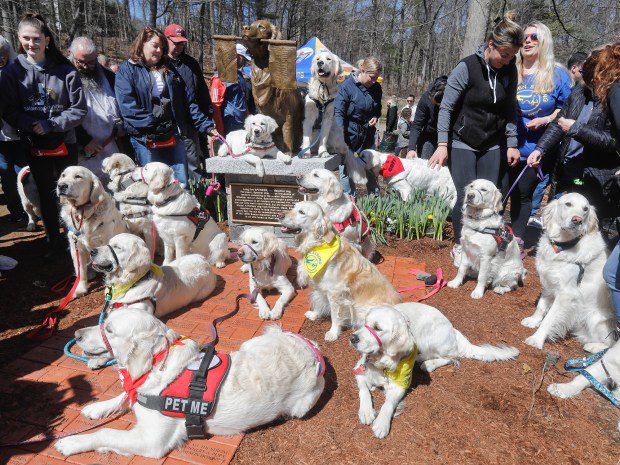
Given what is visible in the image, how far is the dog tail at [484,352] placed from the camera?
128 inches

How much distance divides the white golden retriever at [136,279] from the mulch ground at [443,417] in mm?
294

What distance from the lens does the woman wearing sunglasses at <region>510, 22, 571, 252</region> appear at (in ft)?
15.3

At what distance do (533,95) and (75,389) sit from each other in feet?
18.5

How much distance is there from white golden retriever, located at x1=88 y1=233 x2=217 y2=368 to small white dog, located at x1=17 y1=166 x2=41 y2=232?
2.74m

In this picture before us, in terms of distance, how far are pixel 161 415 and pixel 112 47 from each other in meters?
35.1

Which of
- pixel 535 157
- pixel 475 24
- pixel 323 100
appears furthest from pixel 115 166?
pixel 475 24

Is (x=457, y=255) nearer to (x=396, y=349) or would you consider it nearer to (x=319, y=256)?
(x=319, y=256)

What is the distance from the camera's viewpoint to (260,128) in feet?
17.0

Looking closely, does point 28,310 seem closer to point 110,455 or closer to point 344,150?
point 110,455

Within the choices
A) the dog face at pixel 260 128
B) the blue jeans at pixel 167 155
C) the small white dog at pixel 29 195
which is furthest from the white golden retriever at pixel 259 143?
the small white dog at pixel 29 195

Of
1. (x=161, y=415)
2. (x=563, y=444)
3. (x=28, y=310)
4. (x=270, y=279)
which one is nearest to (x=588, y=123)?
(x=563, y=444)

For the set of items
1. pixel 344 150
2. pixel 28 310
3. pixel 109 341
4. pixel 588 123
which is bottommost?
pixel 28 310

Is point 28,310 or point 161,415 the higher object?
point 161,415

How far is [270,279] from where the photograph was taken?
4.19 meters
